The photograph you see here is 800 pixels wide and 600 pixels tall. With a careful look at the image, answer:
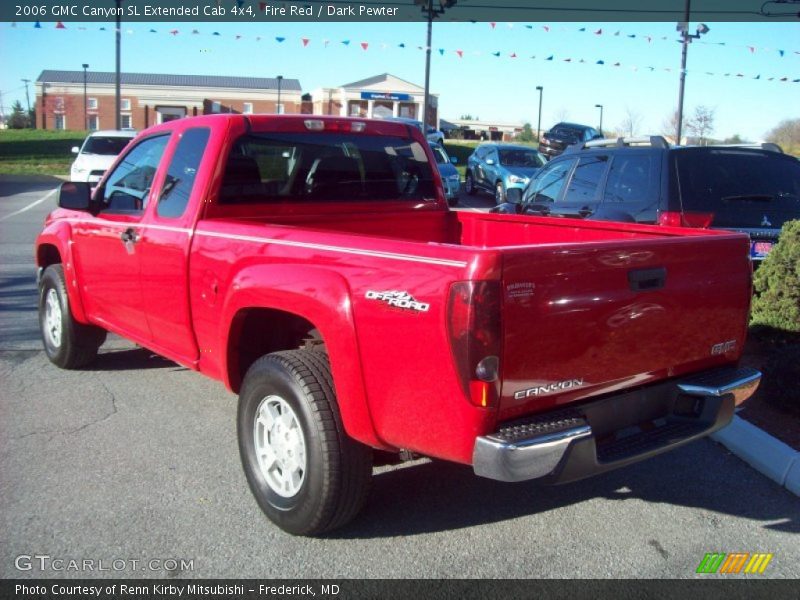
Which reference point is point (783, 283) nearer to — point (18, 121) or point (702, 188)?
point (702, 188)

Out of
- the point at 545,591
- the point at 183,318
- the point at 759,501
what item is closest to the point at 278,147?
the point at 183,318

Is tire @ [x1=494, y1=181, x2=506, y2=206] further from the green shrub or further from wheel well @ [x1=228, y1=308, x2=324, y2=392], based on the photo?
wheel well @ [x1=228, y1=308, x2=324, y2=392]

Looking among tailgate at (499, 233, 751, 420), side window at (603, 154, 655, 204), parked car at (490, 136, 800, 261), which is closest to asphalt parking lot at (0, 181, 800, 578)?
tailgate at (499, 233, 751, 420)

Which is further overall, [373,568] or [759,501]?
[759,501]

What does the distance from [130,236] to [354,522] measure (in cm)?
237

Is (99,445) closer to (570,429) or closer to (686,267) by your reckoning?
(570,429)

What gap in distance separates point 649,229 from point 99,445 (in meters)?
3.45

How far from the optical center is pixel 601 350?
10.2 feet

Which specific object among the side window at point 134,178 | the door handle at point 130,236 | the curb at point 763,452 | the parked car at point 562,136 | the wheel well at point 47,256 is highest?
the parked car at point 562,136

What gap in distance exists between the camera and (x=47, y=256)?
633 centimetres

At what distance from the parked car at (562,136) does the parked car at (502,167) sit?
6821mm

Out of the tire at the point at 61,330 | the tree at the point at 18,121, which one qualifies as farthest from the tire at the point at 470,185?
the tree at the point at 18,121

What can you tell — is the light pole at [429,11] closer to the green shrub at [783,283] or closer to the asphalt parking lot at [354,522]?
the green shrub at [783,283]

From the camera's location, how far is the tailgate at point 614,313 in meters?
2.87
